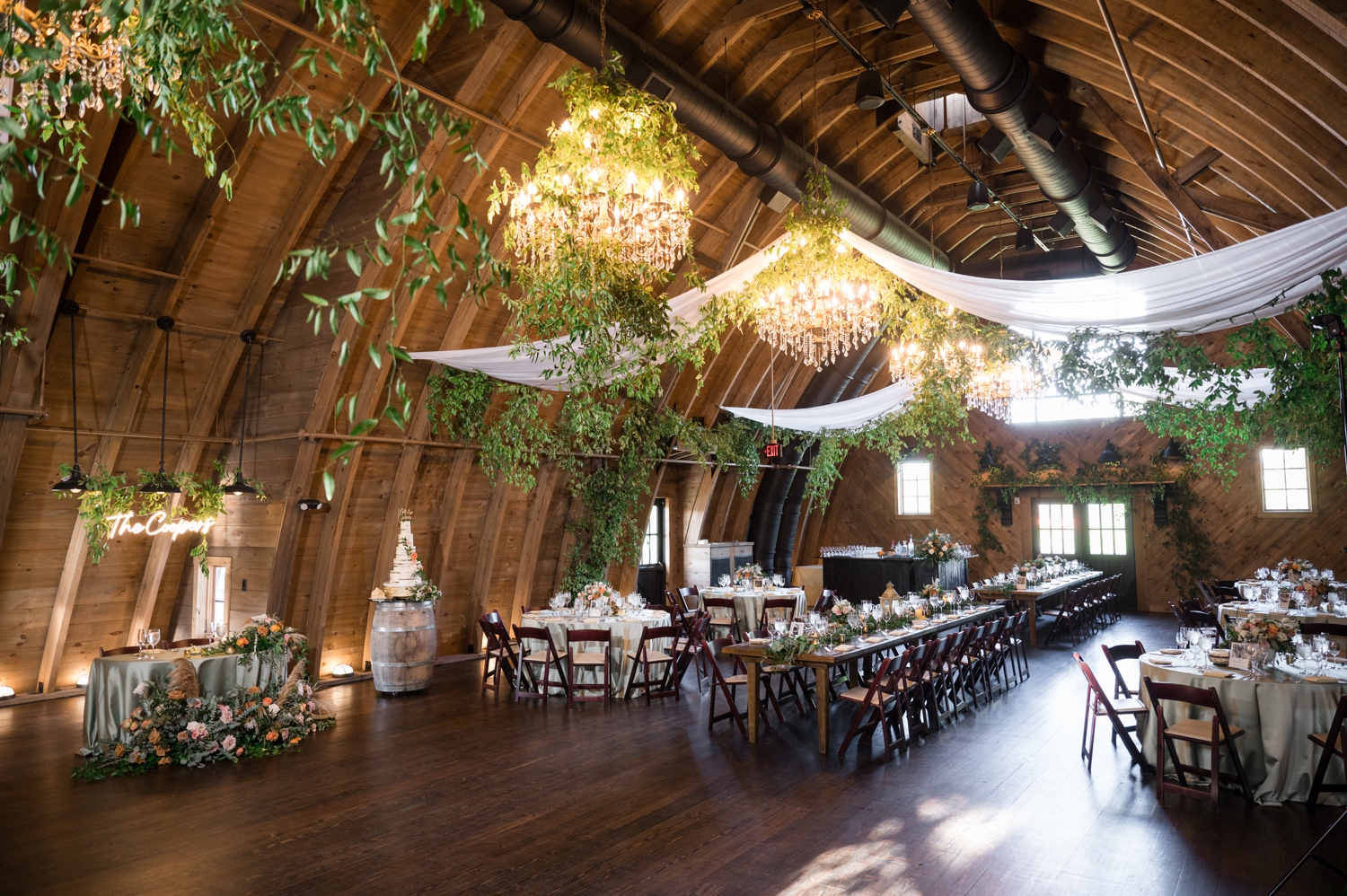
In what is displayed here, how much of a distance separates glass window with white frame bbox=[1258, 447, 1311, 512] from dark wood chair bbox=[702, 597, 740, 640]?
34.7 ft

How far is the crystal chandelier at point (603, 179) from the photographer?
572cm

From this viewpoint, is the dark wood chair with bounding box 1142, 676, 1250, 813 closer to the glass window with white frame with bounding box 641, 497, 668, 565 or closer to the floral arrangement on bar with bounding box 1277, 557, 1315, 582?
the floral arrangement on bar with bounding box 1277, 557, 1315, 582

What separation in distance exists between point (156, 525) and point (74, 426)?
1620 millimetres

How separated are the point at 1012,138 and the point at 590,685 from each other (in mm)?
6718

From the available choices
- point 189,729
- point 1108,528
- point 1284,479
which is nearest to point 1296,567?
point 1284,479

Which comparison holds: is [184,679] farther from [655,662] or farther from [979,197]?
[979,197]

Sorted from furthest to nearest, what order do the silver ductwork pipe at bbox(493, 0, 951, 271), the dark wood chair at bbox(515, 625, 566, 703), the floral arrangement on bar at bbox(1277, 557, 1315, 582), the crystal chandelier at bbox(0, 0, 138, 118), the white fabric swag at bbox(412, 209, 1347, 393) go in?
the floral arrangement on bar at bbox(1277, 557, 1315, 582), the dark wood chair at bbox(515, 625, 566, 703), the silver ductwork pipe at bbox(493, 0, 951, 271), the white fabric swag at bbox(412, 209, 1347, 393), the crystal chandelier at bbox(0, 0, 138, 118)

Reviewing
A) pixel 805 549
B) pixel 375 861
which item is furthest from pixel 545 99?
pixel 805 549

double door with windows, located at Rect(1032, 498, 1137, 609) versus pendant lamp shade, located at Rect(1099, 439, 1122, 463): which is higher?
pendant lamp shade, located at Rect(1099, 439, 1122, 463)

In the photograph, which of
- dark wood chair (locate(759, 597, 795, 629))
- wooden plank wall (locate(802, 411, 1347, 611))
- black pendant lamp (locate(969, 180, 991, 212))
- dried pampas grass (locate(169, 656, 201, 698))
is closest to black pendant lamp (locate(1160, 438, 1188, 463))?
→ wooden plank wall (locate(802, 411, 1347, 611))

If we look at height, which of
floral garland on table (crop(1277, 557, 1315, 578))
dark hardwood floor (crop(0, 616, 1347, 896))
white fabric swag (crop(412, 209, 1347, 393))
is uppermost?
white fabric swag (crop(412, 209, 1347, 393))

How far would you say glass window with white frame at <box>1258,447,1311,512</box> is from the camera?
14945mm

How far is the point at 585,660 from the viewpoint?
8828mm

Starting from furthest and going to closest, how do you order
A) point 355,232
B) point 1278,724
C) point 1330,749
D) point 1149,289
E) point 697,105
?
1. point 355,232
2. point 697,105
3. point 1149,289
4. point 1278,724
5. point 1330,749
